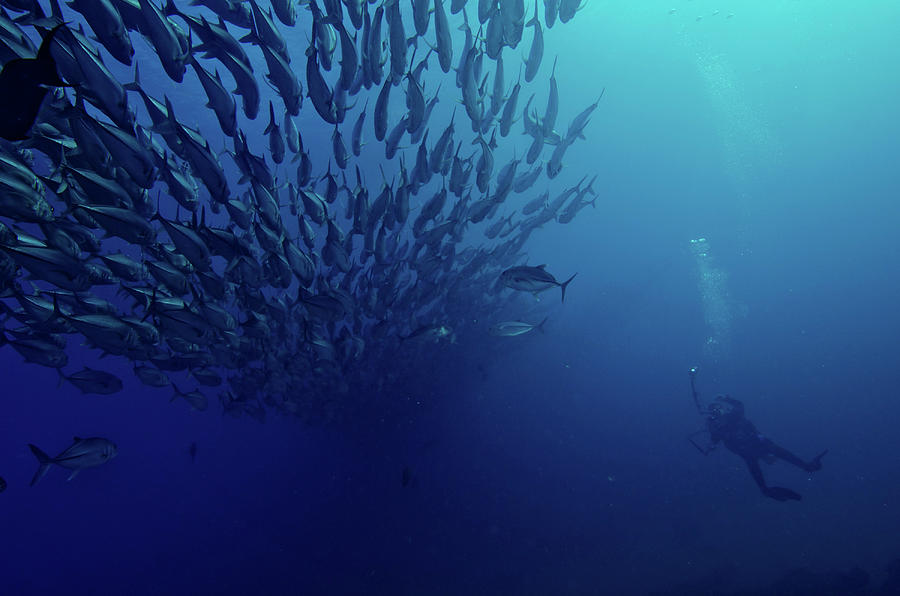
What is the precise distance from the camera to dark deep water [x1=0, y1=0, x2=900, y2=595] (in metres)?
17.2

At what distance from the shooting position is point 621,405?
100 ft

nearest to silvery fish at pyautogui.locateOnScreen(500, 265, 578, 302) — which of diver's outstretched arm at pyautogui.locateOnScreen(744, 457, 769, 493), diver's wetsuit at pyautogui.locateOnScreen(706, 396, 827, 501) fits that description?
diver's wetsuit at pyautogui.locateOnScreen(706, 396, 827, 501)

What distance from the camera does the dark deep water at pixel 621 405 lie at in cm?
1722

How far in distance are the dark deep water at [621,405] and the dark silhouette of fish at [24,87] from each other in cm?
1379

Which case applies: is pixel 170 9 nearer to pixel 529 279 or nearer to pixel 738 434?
pixel 529 279

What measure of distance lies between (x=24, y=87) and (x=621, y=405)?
33252 mm

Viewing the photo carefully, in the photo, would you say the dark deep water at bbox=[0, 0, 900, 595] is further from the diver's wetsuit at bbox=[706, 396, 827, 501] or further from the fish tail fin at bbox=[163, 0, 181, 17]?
the fish tail fin at bbox=[163, 0, 181, 17]

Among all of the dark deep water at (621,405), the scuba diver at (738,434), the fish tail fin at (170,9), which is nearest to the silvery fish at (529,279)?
the fish tail fin at (170,9)

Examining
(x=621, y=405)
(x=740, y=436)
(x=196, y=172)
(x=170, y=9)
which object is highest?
(x=170, y=9)

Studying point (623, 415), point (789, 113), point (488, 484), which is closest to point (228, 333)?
point (488, 484)

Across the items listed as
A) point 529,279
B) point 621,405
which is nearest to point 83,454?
point 529,279

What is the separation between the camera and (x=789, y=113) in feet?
136

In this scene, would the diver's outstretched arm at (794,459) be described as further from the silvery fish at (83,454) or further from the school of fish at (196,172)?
the silvery fish at (83,454)

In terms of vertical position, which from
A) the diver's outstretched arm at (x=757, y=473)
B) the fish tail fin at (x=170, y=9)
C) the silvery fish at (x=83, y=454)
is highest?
the fish tail fin at (x=170, y=9)
